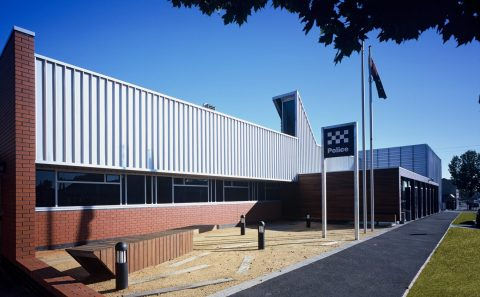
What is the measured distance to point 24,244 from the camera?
854cm

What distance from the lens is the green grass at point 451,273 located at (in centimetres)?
682

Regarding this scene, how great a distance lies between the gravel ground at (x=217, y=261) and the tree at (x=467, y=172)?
234 ft

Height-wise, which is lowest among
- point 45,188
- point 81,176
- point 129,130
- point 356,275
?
point 356,275

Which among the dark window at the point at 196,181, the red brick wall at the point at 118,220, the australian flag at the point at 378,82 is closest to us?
the red brick wall at the point at 118,220

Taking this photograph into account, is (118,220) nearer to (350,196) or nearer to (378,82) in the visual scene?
(350,196)

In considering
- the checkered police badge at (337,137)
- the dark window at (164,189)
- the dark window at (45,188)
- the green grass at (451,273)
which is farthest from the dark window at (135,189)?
the green grass at (451,273)

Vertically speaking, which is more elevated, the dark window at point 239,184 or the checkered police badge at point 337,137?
the checkered police badge at point 337,137

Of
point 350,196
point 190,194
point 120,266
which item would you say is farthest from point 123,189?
point 350,196

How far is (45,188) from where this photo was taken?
1123 cm

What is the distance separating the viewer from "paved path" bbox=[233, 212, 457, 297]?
22.7ft

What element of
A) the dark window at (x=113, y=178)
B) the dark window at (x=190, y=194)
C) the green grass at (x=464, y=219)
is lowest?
the green grass at (x=464, y=219)

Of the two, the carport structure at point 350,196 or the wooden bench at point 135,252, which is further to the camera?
the carport structure at point 350,196

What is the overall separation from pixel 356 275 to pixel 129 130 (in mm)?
9076

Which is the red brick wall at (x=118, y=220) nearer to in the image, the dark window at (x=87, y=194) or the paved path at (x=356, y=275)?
the dark window at (x=87, y=194)
